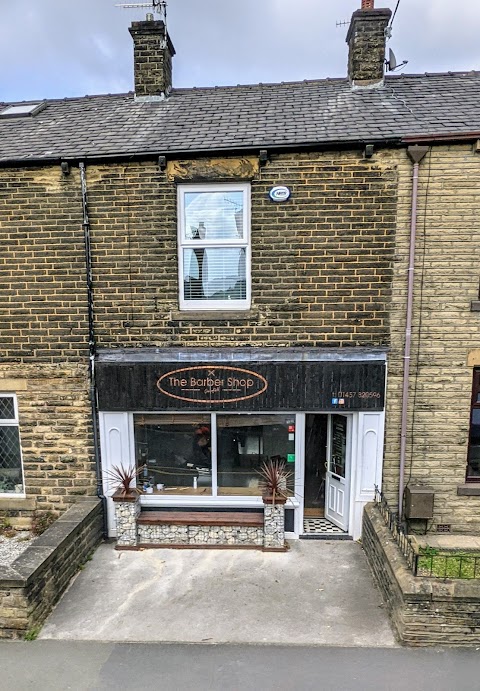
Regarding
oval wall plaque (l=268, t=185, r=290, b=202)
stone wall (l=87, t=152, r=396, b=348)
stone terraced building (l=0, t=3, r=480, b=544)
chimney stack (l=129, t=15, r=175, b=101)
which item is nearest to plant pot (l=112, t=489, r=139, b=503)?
stone terraced building (l=0, t=3, r=480, b=544)

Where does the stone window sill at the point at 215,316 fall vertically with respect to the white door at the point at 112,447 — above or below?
above

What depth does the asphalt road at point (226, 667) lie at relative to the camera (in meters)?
4.14

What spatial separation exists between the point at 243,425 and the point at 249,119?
507cm

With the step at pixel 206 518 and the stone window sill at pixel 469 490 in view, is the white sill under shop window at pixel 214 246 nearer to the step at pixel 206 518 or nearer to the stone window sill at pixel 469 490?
the step at pixel 206 518

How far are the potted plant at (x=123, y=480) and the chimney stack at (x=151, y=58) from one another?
6898 millimetres

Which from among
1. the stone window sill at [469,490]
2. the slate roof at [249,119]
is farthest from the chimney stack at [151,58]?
the stone window sill at [469,490]

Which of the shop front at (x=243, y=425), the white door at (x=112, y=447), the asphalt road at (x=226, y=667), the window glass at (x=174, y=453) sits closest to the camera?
the asphalt road at (x=226, y=667)

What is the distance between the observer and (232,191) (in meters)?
6.46

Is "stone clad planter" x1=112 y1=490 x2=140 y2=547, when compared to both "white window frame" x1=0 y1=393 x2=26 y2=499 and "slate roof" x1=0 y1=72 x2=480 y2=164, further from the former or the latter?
"slate roof" x1=0 y1=72 x2=480 y2=164

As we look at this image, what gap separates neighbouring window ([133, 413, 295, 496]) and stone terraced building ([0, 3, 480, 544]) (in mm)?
32

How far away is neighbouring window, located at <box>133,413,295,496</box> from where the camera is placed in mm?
6855

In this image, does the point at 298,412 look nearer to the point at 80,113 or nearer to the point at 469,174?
the point at 469,174

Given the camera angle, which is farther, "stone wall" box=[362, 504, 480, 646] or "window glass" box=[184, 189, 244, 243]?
"window glass" box=[184, 189, 244, 243]

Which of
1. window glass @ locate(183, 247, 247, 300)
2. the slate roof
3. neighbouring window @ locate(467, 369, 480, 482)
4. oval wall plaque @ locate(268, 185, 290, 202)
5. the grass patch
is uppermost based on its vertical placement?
the slate roof
